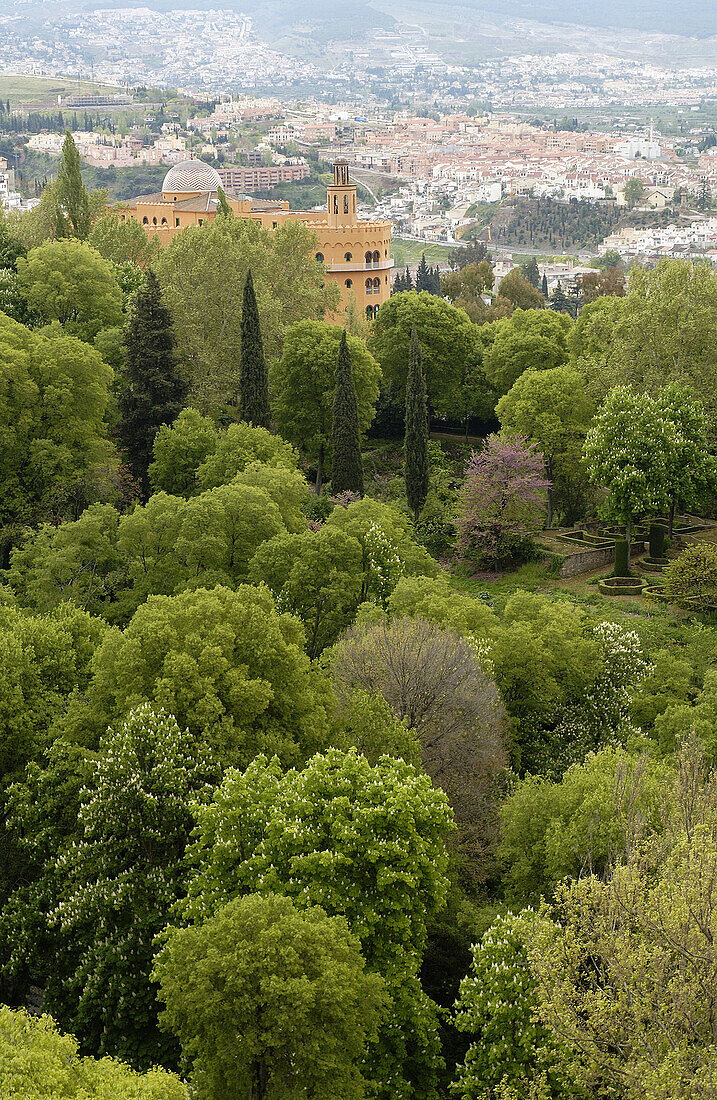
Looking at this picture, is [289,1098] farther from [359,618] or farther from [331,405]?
[331,405]

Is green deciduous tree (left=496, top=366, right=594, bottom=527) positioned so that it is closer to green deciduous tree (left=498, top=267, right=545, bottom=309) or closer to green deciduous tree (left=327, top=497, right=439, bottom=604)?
green deciduous tree (left=327, top=497, right=439, bottom=604)

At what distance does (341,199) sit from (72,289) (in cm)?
3726

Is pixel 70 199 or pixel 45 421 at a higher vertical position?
pixel 70 199

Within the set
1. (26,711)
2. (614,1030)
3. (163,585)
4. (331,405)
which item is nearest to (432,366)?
(331,405)

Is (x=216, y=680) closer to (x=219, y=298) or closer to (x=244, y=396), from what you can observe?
(x=244, y=396)

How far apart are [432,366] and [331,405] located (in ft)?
32.7

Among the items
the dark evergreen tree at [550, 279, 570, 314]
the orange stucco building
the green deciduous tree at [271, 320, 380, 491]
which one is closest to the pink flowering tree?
the green deciduous tree at [271, 320, 380, 491]

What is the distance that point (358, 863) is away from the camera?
19.7 metres

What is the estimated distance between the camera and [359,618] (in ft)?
98.4

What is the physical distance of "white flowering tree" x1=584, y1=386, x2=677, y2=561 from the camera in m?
41.5

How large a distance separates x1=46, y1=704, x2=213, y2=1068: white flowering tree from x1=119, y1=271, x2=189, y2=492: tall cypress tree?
22.7 m

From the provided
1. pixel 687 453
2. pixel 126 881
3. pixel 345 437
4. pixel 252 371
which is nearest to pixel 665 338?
pixel 687 453

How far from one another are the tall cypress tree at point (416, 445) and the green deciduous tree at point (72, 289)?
42.7 ft

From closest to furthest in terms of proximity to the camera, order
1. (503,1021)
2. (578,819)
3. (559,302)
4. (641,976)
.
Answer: (641,976), (503,1021), (578,819), (559,302)
